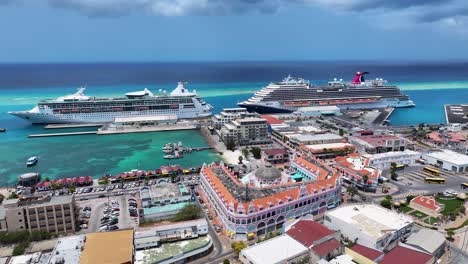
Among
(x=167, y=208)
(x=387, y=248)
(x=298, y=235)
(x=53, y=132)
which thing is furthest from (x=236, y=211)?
(x=53, y=132)

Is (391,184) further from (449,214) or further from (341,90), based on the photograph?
(341,90)

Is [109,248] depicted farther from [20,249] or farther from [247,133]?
[247,133]

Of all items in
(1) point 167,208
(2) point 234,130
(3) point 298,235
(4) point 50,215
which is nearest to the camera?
(3) point 298,235

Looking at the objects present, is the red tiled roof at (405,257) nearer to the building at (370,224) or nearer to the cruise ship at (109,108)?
the building at (370,224)

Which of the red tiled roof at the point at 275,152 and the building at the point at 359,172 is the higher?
the red tiled roof at the point at 275,152

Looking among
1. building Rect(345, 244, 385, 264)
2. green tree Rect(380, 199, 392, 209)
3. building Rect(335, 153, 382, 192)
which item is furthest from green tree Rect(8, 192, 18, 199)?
green tree Rect(380, 199, 392, 209)

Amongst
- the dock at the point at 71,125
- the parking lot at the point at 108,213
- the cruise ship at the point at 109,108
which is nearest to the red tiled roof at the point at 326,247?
the parking lot at the point at 108,213
